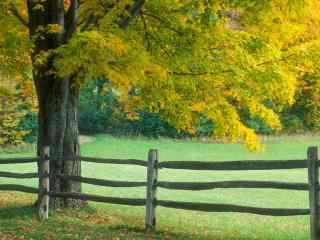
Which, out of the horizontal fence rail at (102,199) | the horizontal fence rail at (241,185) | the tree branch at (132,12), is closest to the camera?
the horizontal fence rail at (241,185)

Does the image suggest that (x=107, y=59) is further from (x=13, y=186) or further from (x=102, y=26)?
(x=13, y=186)

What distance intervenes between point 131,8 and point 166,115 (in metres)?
2.86

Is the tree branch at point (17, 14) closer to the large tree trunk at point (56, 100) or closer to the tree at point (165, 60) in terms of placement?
the tree at point (165, 60)

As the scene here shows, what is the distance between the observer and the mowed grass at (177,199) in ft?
43.6

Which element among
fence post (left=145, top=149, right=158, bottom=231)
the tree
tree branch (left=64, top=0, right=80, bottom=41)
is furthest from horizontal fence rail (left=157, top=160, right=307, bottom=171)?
tree branch (left=64, top=0, right=80, bottom=41)

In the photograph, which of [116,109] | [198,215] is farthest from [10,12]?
[116,109]

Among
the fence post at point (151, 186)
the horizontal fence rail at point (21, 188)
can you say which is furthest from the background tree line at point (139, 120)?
the fence post at point (151, 186)

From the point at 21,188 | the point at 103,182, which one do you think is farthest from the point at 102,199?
the point at 21,188

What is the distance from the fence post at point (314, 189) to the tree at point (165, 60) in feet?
12.2

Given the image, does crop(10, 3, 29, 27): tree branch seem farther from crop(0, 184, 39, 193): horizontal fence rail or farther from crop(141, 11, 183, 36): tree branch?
crop(0, 184, 39, 193): horizontal fence rail

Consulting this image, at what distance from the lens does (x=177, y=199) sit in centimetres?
2427

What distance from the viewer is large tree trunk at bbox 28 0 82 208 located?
15.2 meters

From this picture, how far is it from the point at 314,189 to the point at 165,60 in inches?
211

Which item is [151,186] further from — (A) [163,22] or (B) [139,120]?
(B) [139,120]
